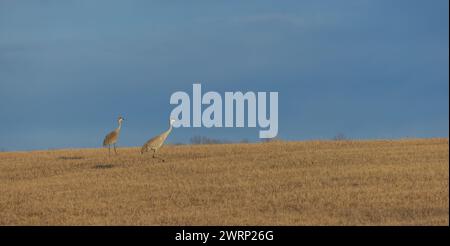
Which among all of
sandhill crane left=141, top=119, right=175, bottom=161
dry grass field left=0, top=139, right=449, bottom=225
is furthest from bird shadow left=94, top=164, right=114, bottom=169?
sandhill crane left=141, top=119, right=175, bottom=161

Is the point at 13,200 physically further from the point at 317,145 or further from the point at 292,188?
the point at 317,145

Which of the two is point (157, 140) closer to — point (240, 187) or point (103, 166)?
point (103, 166)

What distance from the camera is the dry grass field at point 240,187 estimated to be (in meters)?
20.7

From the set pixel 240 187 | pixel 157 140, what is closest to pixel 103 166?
pixel 157 140

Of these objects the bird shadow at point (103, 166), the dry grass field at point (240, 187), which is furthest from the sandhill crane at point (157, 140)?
the bird shadow at point (103, 166)

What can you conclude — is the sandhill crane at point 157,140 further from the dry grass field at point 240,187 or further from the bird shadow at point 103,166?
the bird shadow at point 103,166

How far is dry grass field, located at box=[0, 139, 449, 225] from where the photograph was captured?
20719 mm

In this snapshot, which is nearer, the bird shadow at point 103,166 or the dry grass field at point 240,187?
the dry grass field at point 240,187

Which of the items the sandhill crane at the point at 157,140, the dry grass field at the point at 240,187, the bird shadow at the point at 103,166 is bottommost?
the dry grass field at the point at 240,187

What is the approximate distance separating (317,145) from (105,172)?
11.6 meters

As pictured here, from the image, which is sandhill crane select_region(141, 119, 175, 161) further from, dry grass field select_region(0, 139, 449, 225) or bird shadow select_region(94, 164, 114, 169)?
bird shadow select_region(94, 164, 114, 169)

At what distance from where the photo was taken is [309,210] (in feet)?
69.5

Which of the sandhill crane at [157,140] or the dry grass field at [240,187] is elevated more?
the sandhill crane at [157,140]

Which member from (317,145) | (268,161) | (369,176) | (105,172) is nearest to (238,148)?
(317,145)
